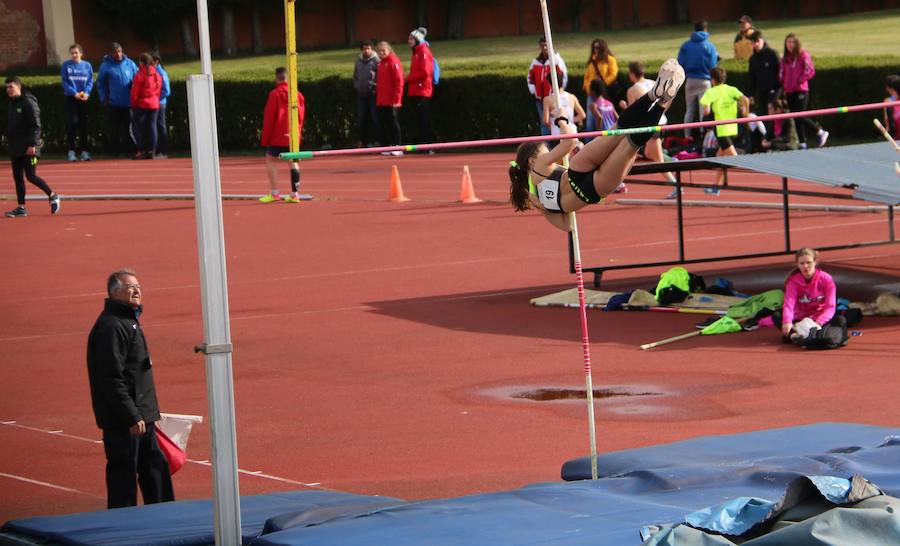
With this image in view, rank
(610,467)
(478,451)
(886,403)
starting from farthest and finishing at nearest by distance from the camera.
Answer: (886,403) < (478,451) < (610,467)

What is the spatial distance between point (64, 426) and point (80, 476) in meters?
1.15

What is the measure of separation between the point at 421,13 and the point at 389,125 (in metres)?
18.3

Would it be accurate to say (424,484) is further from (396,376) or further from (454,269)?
(454,269)

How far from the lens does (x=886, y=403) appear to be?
9.27m

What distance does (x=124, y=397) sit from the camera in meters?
7.17

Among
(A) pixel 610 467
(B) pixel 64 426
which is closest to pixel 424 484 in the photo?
(A) pixel 610 467

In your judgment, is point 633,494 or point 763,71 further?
point 763,71

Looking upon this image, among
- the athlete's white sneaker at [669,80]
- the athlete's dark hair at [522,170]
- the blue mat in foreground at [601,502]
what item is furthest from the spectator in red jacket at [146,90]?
the athlete's white sneaker at [669,80]

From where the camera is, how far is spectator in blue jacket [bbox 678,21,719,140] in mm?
21672

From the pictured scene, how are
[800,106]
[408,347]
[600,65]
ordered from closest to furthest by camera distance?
[408,347], [800,106], [600,65]

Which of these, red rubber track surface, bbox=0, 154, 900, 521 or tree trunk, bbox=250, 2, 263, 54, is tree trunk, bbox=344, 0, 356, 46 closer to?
tree trunk, bbox=250, 2, 263, 54

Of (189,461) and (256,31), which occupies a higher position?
(256,31)

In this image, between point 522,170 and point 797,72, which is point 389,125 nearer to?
point 797,72

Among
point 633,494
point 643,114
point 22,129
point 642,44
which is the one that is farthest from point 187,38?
point 633,494
